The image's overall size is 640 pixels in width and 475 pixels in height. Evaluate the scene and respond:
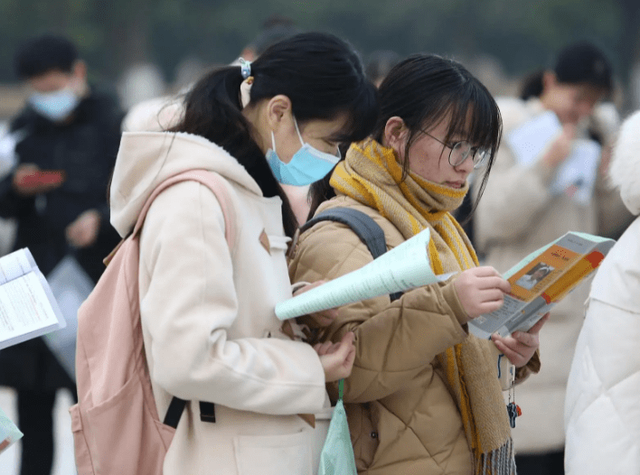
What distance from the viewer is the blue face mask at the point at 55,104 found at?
4.45 meters

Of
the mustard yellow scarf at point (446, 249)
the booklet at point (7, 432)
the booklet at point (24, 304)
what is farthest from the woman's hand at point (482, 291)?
the booklet at point (7, 432)

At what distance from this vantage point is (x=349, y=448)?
2.03 metres

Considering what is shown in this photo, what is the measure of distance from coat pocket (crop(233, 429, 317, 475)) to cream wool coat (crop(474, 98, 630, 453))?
8.26ft

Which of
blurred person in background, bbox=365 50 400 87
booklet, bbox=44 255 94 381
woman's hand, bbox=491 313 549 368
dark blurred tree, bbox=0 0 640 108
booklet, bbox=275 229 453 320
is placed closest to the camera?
booklet, bbox=275 229 453 320

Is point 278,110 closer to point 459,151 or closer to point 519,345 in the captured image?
point 459,151

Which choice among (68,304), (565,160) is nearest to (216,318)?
(68,304)

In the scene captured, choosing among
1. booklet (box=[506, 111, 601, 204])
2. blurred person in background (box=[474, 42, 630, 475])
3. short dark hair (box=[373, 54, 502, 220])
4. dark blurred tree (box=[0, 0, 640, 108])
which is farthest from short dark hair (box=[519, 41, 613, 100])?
dark blurred tree (box=[0, 0, 640, 108])

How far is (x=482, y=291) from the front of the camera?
2.00 m

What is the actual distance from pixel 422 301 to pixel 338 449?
0.35m

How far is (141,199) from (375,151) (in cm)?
66

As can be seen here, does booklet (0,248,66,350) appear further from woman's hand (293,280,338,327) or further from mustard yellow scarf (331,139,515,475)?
mustard yellow scarf (331,139,515,475)

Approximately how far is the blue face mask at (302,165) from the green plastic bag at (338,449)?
1.55 feet

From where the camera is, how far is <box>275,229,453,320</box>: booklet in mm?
1706

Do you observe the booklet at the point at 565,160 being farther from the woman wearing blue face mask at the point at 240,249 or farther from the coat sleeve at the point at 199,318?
the coat sleeve at the point at 199,318
